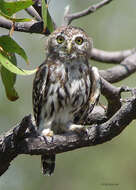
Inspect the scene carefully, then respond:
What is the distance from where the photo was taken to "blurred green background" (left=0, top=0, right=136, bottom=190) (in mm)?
7367

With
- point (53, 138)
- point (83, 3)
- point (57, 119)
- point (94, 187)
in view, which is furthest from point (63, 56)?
point (83, 3)

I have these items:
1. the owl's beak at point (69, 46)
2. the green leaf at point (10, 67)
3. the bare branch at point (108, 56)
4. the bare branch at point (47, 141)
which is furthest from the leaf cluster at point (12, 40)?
the bare branch at point (108, 56)

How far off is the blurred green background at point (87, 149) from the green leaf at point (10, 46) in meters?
3.01

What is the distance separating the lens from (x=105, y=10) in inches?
359

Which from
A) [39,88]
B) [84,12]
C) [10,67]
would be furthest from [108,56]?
[10,67]

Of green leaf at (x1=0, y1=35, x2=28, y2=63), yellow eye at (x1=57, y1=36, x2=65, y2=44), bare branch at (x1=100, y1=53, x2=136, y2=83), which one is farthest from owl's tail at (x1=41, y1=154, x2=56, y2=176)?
green leaf at (x1=0, y1=35, x2=28, y2=63)

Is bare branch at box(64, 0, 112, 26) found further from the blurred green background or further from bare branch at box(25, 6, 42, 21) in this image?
the blurred green background

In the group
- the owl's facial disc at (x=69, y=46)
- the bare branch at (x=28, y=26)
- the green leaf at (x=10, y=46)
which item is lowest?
the owl's facial disc at (x=69, y=46)

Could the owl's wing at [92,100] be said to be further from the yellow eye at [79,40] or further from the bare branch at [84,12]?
the bare branch at [84,12]

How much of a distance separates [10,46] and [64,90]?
4.36 feet

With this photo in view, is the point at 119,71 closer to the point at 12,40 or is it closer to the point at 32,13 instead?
the point at 32,13

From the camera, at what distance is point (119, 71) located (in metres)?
5.57

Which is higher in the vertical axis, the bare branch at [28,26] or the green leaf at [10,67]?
the green leaf at [10,67]

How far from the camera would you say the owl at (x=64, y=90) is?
5.17m
